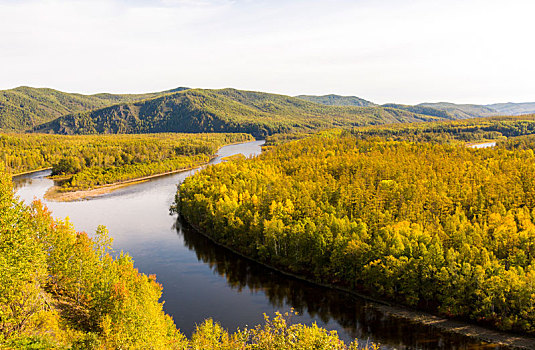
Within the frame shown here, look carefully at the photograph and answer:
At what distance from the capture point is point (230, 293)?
188 feet

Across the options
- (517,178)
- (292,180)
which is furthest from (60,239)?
(517,178)

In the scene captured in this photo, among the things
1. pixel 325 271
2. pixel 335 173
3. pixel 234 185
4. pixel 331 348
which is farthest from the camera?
pixel 335 173

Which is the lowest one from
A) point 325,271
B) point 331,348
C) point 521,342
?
point 521,342

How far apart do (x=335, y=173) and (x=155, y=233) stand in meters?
54.1

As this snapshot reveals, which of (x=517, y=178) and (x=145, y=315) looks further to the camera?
(x=517, y=178)

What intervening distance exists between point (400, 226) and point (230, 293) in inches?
1153

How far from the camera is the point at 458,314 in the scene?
48.3 metres

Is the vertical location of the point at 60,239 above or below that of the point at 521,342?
above

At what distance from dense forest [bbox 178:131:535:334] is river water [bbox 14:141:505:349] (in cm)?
349

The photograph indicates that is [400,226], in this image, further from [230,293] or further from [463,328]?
[230,293]

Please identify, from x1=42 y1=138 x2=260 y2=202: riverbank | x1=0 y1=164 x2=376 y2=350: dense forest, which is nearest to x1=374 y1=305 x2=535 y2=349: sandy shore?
x1=0 y1=164 x2=376 y2=350: dense forest

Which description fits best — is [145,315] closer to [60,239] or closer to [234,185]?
[60,239]

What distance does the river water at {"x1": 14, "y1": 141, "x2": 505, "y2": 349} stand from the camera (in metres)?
46.6

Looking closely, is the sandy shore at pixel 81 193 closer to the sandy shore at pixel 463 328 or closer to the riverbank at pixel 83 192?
the riverbank at pixel 83 192
